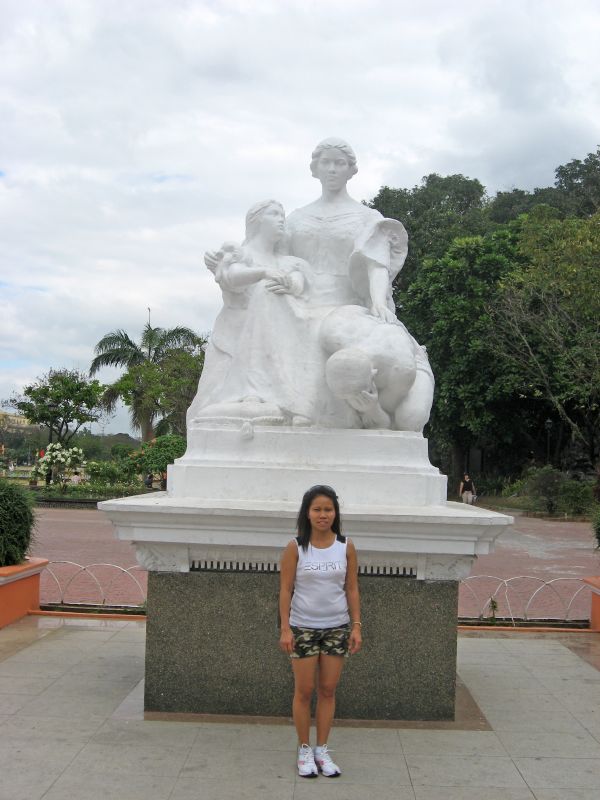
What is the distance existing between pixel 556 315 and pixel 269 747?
1826 cm

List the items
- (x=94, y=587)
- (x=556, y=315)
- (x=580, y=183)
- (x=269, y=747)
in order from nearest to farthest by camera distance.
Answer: (x=269, y=747), (x=94, y=587), (x=556, y=315), (x=580, y=183)

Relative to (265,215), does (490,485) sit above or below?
below

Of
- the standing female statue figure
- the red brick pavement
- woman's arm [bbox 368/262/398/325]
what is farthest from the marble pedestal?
the red brick pavement

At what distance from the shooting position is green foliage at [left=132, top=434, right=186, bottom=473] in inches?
930

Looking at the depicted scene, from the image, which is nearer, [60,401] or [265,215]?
[265,215]

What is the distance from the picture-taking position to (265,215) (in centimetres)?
530

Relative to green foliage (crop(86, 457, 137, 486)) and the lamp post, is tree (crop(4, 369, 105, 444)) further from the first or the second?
the lamp post

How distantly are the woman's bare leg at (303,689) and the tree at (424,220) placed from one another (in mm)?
22260

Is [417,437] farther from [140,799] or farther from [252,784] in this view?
[140,799]

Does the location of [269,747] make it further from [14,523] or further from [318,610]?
[14,523]

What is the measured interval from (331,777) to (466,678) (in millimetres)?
1883

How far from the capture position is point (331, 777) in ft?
11.2

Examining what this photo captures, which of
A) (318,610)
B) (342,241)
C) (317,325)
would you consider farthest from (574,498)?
(318,610)

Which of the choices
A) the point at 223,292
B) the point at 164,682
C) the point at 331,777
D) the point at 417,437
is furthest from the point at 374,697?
the point at 223,292
